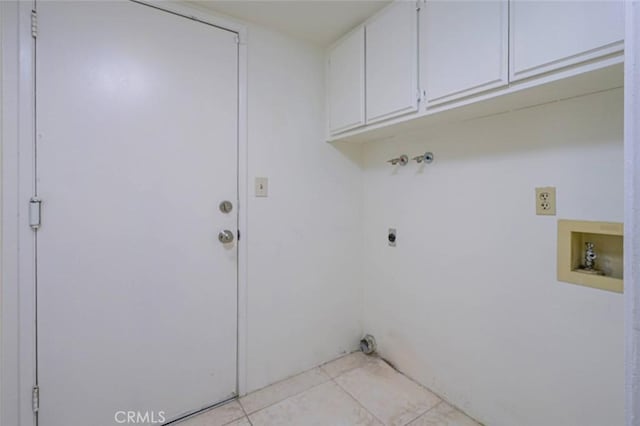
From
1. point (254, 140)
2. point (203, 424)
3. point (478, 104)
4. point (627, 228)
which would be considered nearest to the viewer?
point (627, 228)

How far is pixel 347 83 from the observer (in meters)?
1.76

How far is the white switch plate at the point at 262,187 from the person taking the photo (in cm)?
168

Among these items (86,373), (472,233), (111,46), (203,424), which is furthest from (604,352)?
(111,46)

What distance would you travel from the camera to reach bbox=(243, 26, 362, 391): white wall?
169 cm

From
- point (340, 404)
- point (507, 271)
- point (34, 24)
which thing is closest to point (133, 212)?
point (34, 24)

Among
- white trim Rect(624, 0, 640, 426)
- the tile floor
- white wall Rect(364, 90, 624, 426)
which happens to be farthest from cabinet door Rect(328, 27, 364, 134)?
the tile floor

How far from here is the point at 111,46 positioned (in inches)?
50.8

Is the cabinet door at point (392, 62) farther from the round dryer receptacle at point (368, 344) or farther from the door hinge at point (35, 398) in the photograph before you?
the door hinge at point (35, 398)

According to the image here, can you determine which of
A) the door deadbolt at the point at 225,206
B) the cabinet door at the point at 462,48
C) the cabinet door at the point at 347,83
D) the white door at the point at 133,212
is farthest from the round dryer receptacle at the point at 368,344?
the cabinet door at the point at 462,48

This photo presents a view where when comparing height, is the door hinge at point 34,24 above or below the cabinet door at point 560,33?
above

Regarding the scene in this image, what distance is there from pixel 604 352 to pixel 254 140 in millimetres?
1784

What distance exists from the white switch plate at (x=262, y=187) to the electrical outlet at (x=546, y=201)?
131 cm

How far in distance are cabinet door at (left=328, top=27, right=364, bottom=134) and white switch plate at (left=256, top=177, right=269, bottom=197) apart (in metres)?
0.55

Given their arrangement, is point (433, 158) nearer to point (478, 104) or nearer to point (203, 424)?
point (478, 104)
